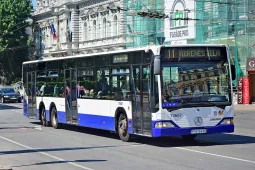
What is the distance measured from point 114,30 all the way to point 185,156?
46801mm

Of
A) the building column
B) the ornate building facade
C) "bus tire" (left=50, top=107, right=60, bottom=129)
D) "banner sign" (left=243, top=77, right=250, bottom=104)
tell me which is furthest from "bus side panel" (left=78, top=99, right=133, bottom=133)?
the building column

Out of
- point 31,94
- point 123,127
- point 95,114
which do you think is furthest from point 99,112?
point 31,94

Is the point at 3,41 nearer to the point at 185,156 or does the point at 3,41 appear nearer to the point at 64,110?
the point at 64,110

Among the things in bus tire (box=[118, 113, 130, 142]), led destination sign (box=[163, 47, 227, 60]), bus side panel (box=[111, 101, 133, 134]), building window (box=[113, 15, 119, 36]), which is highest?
building window (box=[113, 15, 119, 36])

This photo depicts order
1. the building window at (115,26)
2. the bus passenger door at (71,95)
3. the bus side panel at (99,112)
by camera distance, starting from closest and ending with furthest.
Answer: the bus side panel at (99,112), the bus passenger door at (71,95), the building window at (115,26)

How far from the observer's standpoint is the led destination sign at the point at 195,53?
1602 centimetres

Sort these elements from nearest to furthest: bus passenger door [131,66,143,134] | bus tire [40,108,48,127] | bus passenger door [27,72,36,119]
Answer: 1. bus passenger door [131,66,143,134]
2. bus tire [40,108,48,127]
3. bus passenger door [27,72,36,119]

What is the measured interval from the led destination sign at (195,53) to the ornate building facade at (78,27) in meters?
40.9

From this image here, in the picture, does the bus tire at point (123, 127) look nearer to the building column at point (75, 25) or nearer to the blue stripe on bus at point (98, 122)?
the blue stripe on bus at point (98, 122)

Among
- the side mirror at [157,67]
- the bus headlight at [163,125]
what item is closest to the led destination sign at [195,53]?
the side mirror at [157,67]

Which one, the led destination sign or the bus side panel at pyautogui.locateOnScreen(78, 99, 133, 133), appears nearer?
the led destination sign

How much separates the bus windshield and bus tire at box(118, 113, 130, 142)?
217 cm

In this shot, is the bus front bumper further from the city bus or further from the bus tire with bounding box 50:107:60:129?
the bus tire with bounding box 50:107:60:129

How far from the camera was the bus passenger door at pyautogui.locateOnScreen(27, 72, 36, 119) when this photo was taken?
85.6 ft
